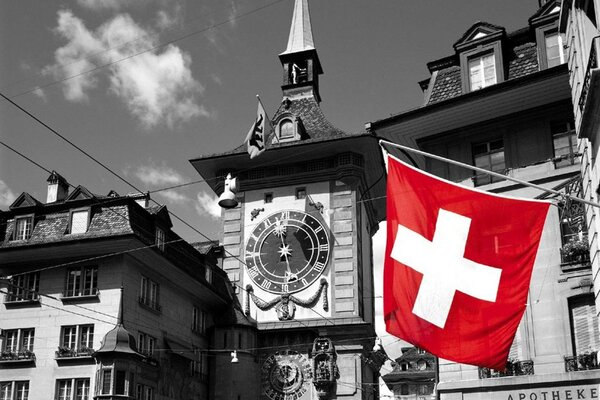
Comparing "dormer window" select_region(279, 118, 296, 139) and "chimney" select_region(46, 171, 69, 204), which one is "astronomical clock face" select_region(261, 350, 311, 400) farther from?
"chimney" select_region(46, 171, 69, 204)

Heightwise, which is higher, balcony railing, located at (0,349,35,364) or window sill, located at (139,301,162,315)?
window sill, located at (139,301,162,315)

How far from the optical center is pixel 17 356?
33094mm

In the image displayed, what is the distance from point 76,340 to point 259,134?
12.7 m

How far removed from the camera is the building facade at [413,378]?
297 ft

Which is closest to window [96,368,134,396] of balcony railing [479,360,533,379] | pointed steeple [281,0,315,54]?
balcony railing [479,360,533,379]

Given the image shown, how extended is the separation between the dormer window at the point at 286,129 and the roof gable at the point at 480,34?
20619 mm

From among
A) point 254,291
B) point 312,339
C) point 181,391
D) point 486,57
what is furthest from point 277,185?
point 486,57

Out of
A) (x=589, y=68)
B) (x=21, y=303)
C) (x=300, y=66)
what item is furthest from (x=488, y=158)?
(x=300, y=66)

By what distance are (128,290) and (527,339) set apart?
18.8 meters

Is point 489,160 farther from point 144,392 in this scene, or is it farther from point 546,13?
point 144,392

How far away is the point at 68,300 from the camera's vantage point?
33562 millimetres

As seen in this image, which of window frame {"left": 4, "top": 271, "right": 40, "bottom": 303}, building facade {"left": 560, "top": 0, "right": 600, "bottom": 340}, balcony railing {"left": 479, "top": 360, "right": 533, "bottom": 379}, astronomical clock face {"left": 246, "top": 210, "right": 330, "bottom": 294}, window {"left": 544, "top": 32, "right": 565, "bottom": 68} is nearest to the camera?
building facade {"left": 560, "top": 0, "right": 600, "bottom": 340}

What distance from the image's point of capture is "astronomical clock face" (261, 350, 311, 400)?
40.0 metres

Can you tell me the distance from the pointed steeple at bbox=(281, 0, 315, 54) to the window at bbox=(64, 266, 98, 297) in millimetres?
23270
